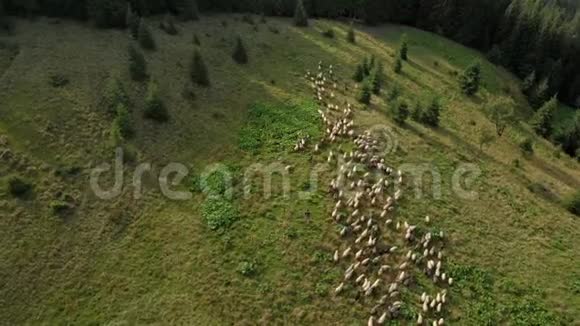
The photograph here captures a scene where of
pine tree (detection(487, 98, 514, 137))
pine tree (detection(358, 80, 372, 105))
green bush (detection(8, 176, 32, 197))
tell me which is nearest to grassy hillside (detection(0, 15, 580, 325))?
green bush (detection(8, 176, 32, 197))

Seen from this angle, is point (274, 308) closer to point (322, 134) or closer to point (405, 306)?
point (405, 306)

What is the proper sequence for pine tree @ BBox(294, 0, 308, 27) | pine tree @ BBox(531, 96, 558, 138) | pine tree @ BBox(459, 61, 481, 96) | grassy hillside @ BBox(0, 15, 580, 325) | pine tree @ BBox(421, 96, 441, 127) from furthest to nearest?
pine tree @ BBox(294, 0, 308, 27) < pine tree @ BBox(459, 61, 481, 96) < pine tree @ BBox(531, 96, 558, 138) < pine tree @ BBox(421, 96, 441, 127) < grassy hillside @ BBox(0, 15, 580, 325)

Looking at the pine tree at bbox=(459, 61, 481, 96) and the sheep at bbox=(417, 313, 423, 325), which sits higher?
the pine tree at bbox=(459, 61, 481, 96)

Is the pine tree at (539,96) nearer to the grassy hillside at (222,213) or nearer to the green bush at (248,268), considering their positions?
the grassy hillside at (222,213)

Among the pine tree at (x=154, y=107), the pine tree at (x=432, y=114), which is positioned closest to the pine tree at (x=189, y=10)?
the pine tree at (x=154, y=107)

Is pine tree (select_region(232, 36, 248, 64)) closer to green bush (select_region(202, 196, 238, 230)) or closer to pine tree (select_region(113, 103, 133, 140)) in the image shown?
pine tree (select_region(113, 103, 133, 140))

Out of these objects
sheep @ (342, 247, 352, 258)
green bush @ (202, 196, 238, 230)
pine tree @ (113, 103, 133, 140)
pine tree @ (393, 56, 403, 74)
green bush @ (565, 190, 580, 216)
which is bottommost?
green bush @ (202, 196, 238, 230)

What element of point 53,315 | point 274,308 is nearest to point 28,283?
point 53,315
